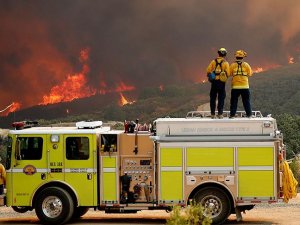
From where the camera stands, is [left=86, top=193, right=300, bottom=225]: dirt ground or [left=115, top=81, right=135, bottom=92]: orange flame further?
[left=115, top=81, right=135, bottom=92]: orange flame

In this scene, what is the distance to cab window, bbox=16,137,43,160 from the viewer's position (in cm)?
1877

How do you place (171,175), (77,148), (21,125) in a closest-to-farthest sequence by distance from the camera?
(171,175)
(77,148)
(21,125)

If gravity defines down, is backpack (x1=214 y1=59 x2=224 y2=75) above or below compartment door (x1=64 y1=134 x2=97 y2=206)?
above

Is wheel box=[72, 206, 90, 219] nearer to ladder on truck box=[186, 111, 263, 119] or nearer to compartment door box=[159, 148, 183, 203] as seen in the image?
compartment door box=[159, 148, 183, 203]

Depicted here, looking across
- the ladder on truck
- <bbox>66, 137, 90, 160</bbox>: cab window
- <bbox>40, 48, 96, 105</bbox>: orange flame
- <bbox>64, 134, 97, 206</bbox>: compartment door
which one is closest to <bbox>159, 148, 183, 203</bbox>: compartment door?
the ladder on truck

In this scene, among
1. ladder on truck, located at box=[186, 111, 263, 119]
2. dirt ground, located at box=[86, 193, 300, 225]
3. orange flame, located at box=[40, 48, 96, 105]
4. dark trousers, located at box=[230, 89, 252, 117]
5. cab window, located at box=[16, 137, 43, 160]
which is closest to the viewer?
cab window, located at box=[16, 137, 43, 160]

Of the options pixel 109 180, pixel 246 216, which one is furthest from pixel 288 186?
pixel 109 180

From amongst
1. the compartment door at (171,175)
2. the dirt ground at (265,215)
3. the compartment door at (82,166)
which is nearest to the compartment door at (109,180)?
the compartment door at (82,166)

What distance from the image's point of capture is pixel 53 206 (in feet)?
61.5

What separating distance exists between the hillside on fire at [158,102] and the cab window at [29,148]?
5978 cm

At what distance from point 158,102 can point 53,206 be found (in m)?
77.0

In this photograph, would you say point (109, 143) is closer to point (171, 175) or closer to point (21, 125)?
point (171, 175)

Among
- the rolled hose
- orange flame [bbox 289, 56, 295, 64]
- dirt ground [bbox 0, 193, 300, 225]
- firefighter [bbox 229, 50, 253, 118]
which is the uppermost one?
orange flame [bbox 289, 56, 295, 64]

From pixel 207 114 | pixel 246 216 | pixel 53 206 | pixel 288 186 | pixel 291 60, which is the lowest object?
pixel 246 216
